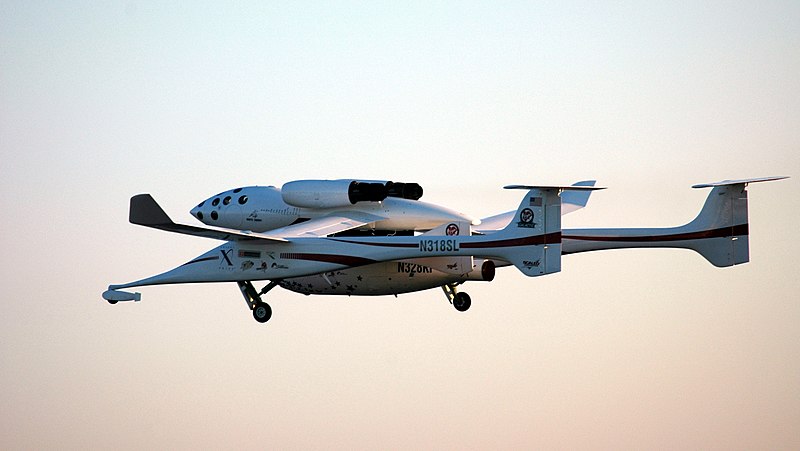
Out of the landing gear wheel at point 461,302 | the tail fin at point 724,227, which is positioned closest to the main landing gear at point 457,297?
the landing gear wheel at point 461,302

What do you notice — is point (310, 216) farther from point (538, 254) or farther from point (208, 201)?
point (538, 254)

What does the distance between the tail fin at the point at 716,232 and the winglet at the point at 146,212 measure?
1321 cm

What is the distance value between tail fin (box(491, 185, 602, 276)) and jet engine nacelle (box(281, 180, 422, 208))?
683 cm

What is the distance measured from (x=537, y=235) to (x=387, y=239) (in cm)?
438

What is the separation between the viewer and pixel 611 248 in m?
51.9

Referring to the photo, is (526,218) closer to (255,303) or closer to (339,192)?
(339,192)

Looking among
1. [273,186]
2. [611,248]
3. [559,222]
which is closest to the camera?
[559,222]

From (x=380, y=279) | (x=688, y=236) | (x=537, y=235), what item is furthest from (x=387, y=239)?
(x=688, y=236)

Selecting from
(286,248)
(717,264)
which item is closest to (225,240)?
(286,248)

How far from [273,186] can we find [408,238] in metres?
8.80

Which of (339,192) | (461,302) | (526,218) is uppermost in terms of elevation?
(339,192)

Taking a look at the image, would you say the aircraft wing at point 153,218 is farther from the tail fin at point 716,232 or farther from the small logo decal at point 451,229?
the tail fin at point 716,232

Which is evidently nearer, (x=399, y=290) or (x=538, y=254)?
(x=538, y=254)

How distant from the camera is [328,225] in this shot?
→ 53.3m
